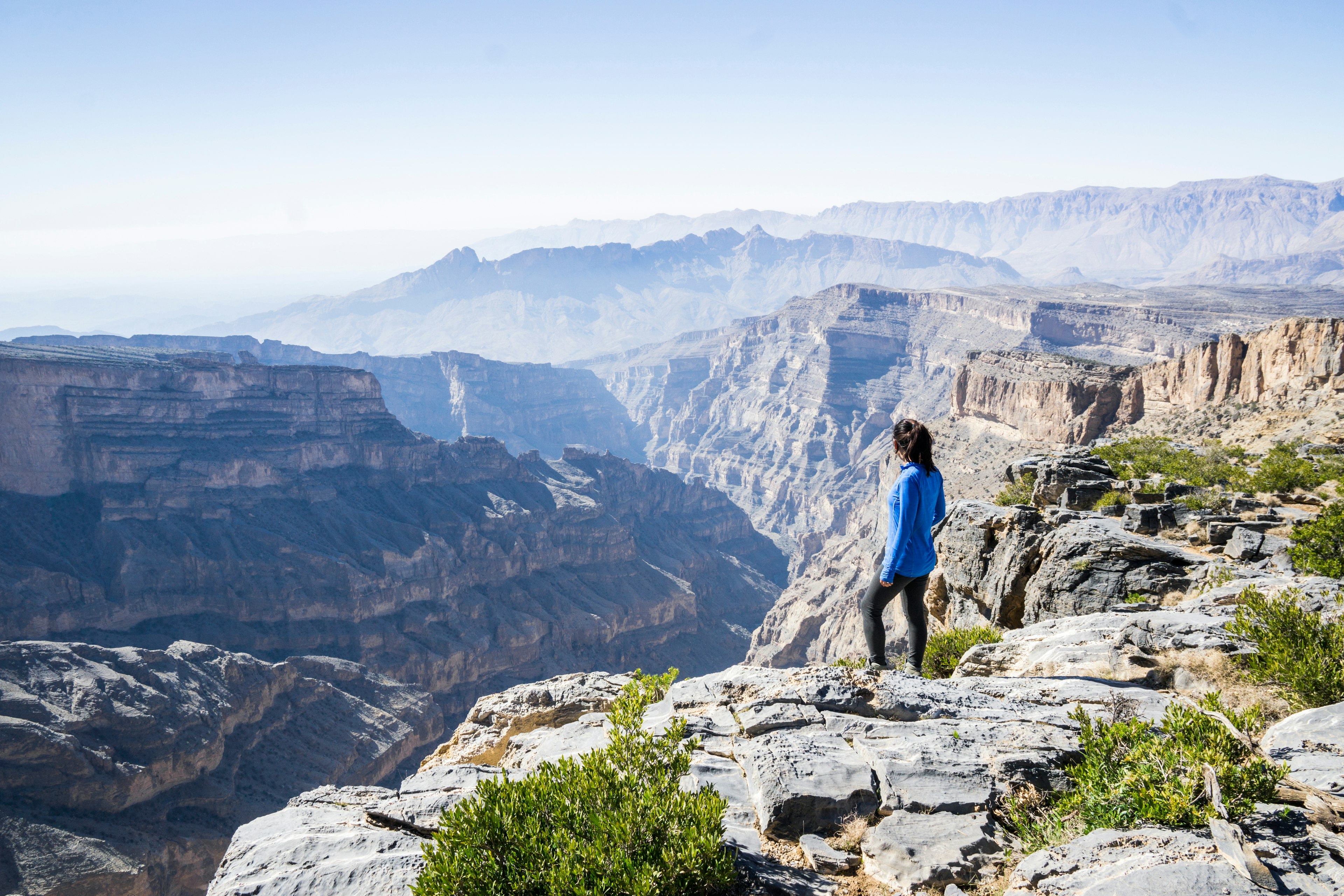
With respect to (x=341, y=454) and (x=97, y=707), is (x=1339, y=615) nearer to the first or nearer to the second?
(x=97, y=707)

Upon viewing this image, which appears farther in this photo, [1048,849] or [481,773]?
[481,773]

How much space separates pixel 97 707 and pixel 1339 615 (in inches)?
2409

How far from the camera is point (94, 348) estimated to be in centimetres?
10412

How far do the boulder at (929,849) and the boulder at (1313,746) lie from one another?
256 centimetres

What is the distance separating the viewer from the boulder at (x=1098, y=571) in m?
14.8

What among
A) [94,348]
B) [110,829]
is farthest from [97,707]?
[94,348]

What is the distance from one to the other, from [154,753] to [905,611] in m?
55.8

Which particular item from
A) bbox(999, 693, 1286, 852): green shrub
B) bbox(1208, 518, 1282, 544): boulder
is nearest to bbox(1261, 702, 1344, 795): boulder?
bbox(999, 693, 1286, 852): green shrub

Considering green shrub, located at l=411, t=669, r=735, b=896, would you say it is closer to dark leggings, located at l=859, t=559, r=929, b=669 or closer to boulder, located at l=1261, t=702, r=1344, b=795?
boulder, located at l=1261, t=702, r=1344, b=795

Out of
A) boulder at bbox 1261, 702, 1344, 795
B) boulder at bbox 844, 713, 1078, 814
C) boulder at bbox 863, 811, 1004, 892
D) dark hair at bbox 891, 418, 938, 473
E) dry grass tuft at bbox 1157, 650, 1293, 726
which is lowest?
boulder at bbox 863, 811, 1004, 892

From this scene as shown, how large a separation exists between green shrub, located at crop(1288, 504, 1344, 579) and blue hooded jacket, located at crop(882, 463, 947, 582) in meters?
7.74

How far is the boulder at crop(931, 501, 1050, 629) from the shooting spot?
1755cm

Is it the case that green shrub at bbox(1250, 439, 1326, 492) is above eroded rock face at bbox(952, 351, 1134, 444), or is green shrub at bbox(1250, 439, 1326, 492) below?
above

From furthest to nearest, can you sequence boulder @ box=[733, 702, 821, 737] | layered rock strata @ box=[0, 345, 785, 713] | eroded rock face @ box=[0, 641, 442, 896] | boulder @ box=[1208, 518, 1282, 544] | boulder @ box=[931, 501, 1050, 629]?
layered rock strata @ box=[0, 345, 785, 713] < eroded rock face @ box=[0, 641, 442, 896] < boulder @ box=[931, 501, 1050, 629] < boulder @ box=[1208, 518, 1282, 544] < boulder @ box=[733, 702, 821, 737]
